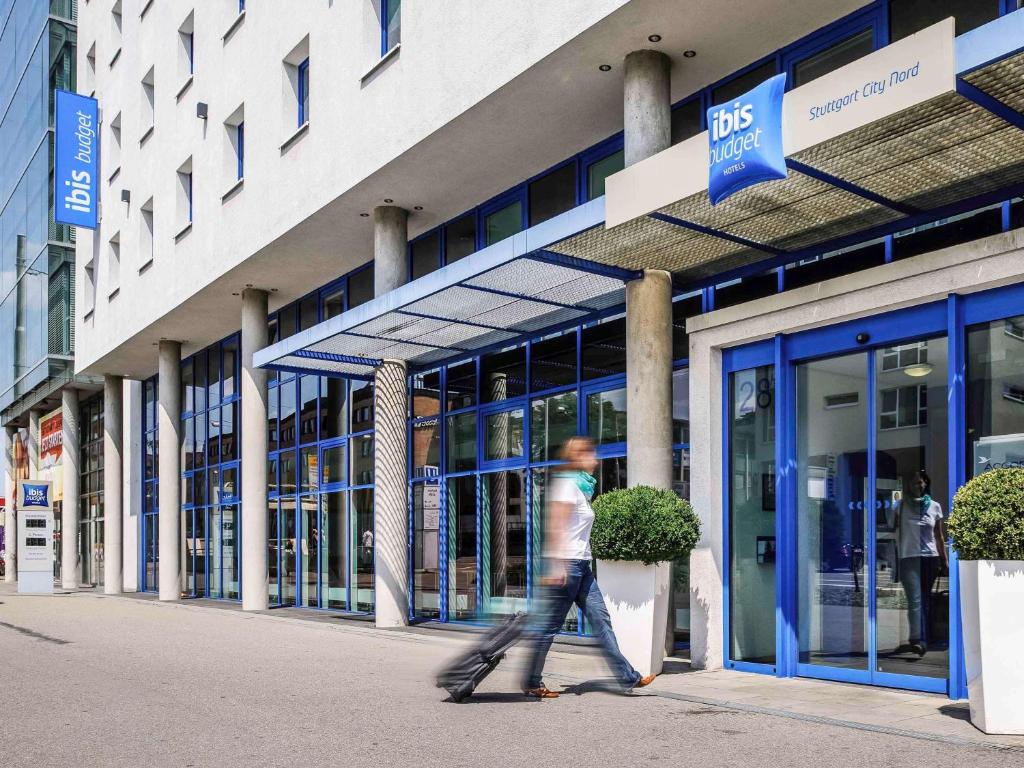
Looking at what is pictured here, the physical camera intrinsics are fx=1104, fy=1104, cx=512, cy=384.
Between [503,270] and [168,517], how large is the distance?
1712cm

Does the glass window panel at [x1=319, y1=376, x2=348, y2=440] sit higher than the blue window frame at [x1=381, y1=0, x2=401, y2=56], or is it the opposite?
the blue window frame at [x1=381, y1=0, x2=401, y2=56]

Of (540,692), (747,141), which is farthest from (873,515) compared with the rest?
(747,141)

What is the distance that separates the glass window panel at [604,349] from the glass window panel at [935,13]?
179 inches

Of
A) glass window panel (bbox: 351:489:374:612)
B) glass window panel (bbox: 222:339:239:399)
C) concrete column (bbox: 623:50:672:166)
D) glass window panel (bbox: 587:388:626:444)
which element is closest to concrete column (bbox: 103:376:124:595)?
glass window panel (bbox: 222:339:239:399)

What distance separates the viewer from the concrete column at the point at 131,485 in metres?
30.2

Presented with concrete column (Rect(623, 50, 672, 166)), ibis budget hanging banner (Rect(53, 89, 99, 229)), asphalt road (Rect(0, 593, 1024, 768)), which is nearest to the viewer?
asphalt road (Rect(0, 593, 1024, 768))

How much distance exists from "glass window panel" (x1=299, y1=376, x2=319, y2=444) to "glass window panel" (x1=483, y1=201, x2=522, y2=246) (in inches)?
255

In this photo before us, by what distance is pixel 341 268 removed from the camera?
19.0m

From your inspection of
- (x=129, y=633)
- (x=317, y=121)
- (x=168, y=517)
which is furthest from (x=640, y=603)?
(x=168, y=517)

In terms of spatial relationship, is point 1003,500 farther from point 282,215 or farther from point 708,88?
point 282,215

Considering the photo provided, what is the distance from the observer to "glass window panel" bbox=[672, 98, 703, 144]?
11711mm

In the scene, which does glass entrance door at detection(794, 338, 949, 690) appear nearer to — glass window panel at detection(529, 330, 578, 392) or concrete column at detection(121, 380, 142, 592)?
glass window panel at detection(529, 330, 578, 392)

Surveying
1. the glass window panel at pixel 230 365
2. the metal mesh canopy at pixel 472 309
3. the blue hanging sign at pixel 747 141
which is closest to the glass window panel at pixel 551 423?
the metal mesh canopy at pixel 472 309

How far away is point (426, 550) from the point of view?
1667 centimetres
